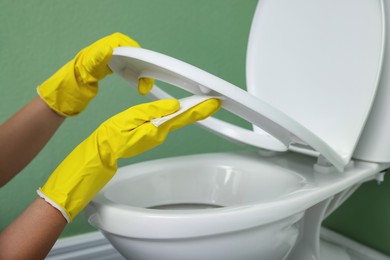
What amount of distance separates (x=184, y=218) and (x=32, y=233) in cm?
24

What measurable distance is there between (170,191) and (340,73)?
1.40 feet

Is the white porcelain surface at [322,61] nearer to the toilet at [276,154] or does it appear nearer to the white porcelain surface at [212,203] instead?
the toilet at [276,154]

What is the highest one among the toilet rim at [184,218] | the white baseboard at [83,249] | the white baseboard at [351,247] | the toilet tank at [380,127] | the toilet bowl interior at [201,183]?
the toilet tank at [380,127]

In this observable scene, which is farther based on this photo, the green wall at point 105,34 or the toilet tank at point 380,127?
the green wall at point 105,34

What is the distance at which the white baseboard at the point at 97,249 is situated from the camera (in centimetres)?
117

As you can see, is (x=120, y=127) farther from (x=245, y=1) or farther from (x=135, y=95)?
(x=245, y=1)

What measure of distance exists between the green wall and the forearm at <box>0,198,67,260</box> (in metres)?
0.45

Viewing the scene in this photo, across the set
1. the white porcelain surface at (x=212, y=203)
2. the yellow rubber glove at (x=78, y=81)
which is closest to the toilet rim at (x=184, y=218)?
the white porcelain surface at (x=212, y=203)

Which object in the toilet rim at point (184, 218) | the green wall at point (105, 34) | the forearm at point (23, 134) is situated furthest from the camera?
the green wall at point (105, 34)

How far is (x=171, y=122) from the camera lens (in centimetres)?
70

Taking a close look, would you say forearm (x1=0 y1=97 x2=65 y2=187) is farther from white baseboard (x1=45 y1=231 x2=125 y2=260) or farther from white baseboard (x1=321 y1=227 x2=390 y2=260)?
white baseboard (x1=321 y1=227 x2=390 y2=260)

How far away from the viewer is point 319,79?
950 mm

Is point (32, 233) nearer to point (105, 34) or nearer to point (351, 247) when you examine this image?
point (105, 34)

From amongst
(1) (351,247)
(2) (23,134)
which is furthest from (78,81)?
(1) (351,247)
